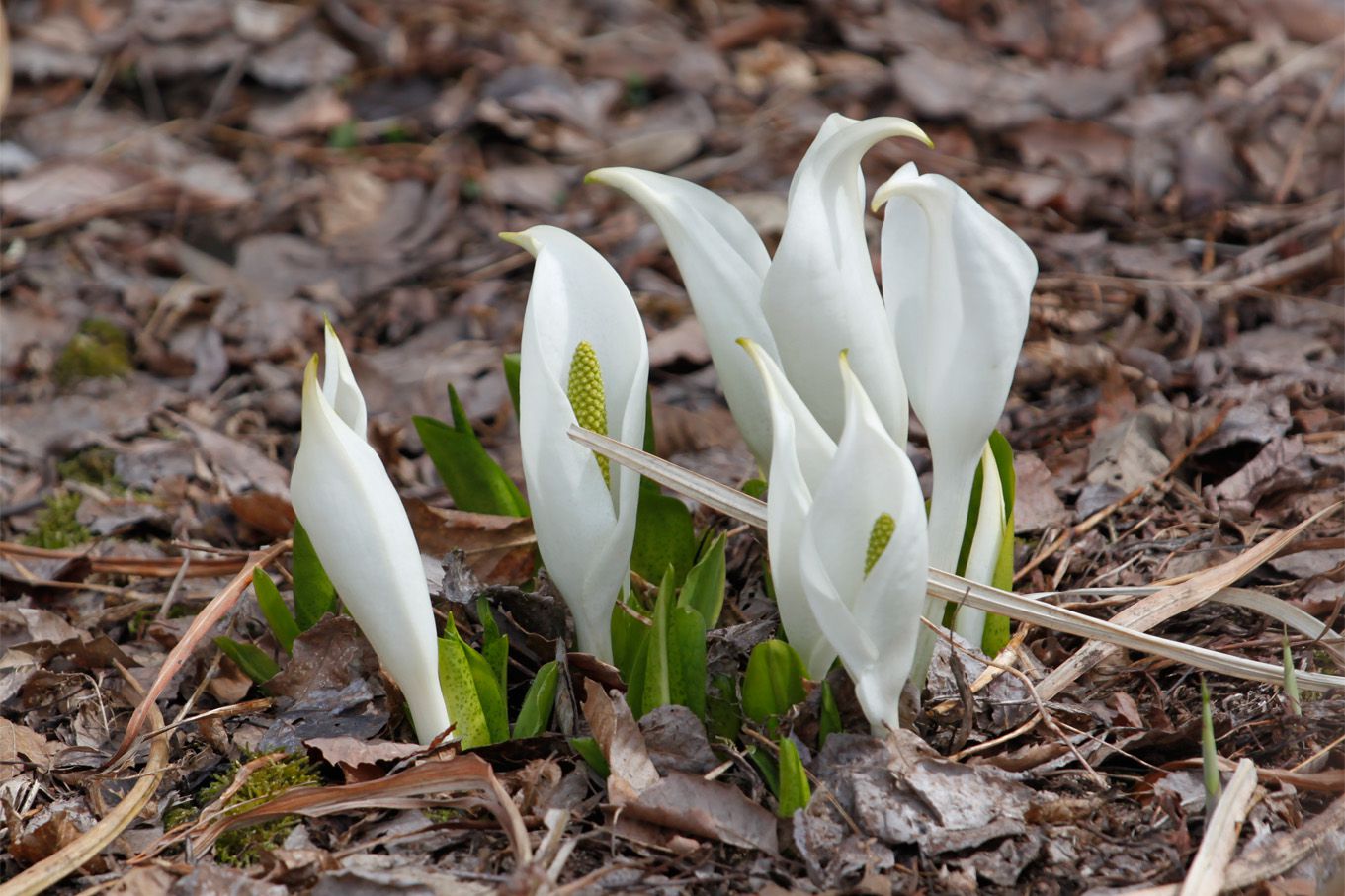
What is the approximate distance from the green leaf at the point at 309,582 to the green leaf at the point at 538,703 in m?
0.42

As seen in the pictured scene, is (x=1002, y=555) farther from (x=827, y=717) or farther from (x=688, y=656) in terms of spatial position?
(x=688, y=656)

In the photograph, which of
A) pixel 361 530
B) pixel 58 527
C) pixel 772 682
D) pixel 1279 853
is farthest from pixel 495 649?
pixel 58 527

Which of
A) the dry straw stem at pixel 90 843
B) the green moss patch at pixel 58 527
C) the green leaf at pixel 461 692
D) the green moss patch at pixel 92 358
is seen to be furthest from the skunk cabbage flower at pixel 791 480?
the green moss patch at pixel 92 358

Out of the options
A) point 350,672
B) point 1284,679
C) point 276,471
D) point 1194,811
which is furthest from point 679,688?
point 276,471

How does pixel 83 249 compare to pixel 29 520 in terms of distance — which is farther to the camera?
pixel 83 249

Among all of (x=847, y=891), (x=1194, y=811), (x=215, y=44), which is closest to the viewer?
(x=847, y=891)

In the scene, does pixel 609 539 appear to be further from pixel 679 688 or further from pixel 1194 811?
pixel 1194 811

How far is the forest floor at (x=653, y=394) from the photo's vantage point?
5.76 ft

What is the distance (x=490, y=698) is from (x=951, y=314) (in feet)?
2.85

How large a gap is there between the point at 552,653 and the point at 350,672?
12.7 inches

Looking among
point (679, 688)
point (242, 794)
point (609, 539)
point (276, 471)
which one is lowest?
point (276, 471)

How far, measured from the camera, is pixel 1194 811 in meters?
1.76

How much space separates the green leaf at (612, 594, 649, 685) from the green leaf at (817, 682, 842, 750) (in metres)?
0.32

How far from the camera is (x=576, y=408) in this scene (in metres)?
1.90
